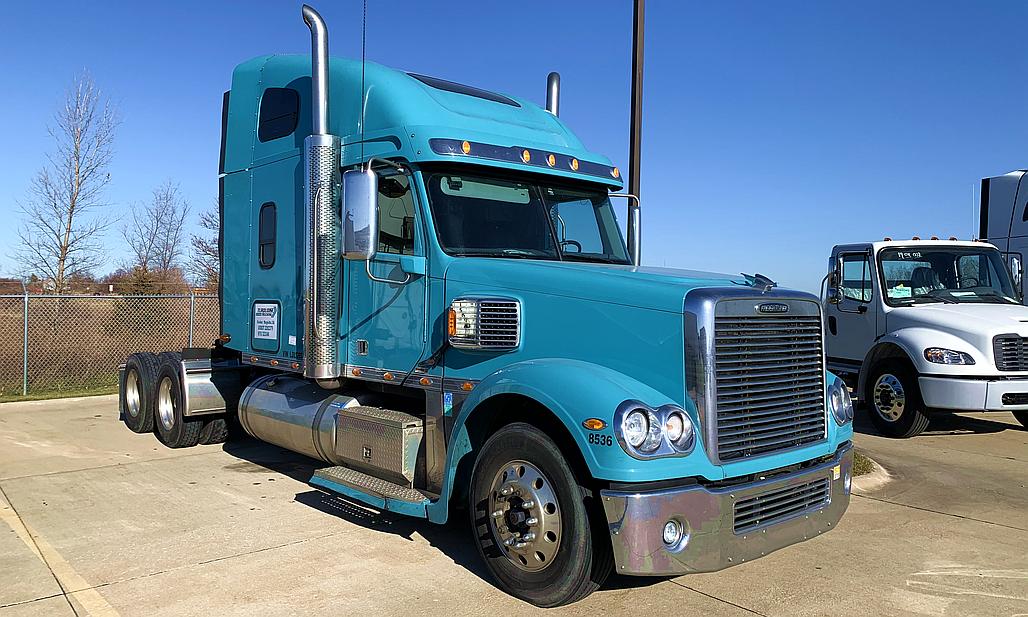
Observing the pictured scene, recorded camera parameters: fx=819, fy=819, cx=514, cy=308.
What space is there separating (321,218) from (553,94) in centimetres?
A: 279

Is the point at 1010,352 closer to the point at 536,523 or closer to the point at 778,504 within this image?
the point at 778,504

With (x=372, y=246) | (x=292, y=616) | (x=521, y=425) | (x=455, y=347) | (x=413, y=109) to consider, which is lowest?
(x=292, y=616)

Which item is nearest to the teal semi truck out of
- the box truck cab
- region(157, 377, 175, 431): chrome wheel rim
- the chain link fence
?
region(157, 377, 175, 431): chrome wheel rim

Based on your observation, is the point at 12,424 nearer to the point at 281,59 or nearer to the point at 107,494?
the point at 107,494

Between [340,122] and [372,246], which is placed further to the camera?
[340,122]

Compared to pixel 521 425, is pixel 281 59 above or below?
above

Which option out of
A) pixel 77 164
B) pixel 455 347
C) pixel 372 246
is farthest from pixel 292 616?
pixel 77 164

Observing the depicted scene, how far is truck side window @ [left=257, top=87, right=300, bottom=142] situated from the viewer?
7.10 meters

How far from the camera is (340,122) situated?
645 centimetres

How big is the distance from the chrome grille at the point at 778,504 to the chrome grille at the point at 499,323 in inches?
65.6

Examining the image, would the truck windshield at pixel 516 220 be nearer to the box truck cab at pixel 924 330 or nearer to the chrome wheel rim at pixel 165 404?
the box truck cab at pixel 924 330

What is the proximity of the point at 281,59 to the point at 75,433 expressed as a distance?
5393 millimetres

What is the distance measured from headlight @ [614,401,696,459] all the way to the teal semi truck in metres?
0.01

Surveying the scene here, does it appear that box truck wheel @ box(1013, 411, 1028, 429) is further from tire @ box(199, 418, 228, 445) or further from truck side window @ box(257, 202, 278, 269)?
tire @ box(199, 418, 228, 445)
